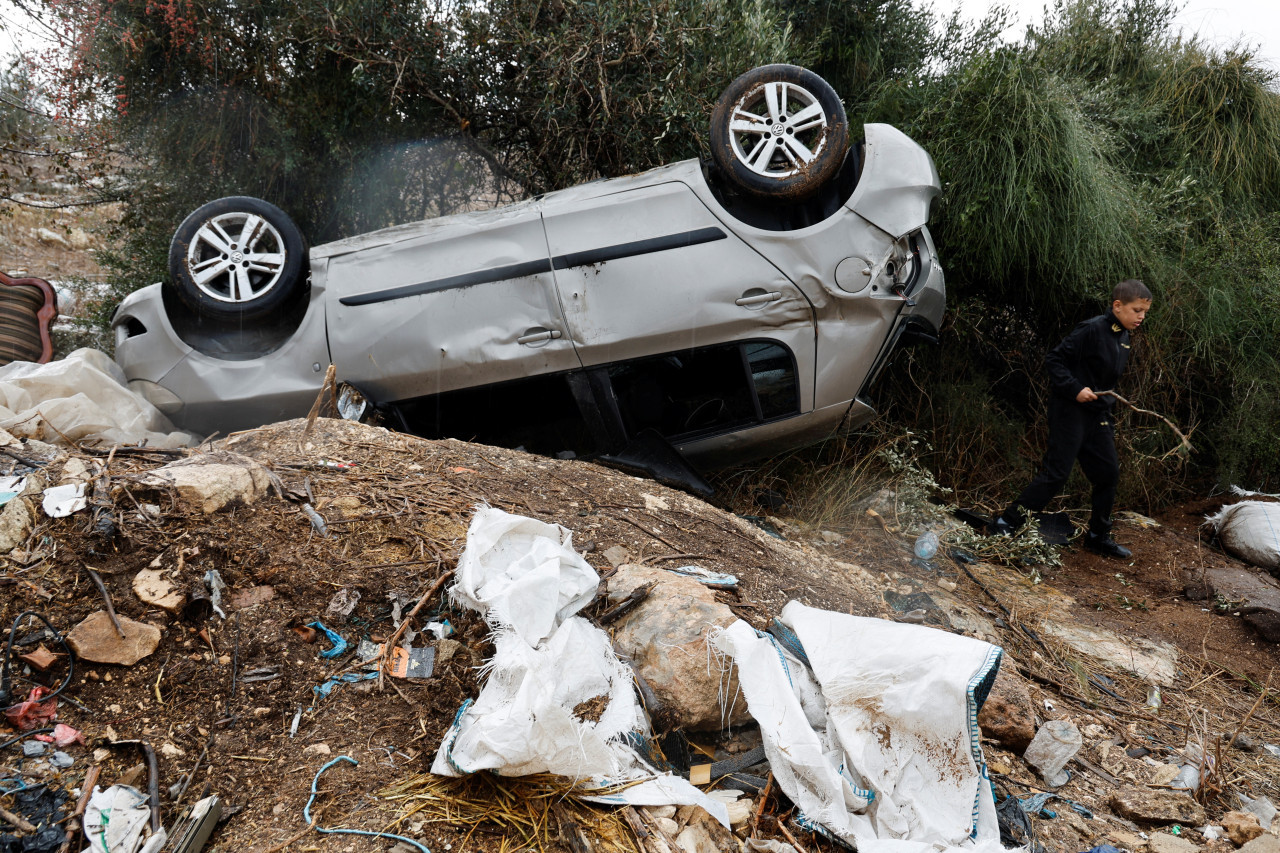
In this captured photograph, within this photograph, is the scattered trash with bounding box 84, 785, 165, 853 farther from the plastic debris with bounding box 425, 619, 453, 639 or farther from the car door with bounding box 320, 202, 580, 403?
the car door with bounding box 320, 202, 580, 403

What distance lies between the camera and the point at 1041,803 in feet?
7.61

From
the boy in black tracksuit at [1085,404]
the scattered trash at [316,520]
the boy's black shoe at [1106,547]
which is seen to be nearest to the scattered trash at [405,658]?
the scattered trash at [316,520]

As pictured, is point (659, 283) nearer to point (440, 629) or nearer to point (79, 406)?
point (440, 629)

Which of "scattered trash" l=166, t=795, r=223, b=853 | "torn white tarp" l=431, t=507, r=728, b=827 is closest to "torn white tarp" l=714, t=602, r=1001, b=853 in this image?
"torn white tarp" l=431, t=507, r=728, b=827

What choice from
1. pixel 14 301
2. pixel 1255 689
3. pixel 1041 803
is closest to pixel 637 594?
Answer: pixel 1041 803

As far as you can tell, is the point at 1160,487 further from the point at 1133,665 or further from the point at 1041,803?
the point at 1041,803

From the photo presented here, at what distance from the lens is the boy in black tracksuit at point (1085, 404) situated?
4.74 metres

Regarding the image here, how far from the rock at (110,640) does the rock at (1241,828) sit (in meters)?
3.20

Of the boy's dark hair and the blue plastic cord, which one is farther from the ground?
the boy's dark hair

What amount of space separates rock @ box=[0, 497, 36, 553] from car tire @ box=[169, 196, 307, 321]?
2.10 meters

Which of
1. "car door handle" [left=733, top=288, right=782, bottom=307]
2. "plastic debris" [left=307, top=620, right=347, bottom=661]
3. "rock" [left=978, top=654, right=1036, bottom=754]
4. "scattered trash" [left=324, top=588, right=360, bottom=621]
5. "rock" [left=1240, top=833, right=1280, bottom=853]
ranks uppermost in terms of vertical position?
"car door handle" [left=733, top=288, right=782, bottom=307]

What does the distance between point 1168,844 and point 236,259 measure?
15.8 feet

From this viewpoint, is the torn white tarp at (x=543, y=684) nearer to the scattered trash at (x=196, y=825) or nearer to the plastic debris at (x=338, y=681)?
the plastic debris at (x=338, y=681)

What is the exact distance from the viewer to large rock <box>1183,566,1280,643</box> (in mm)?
4168
